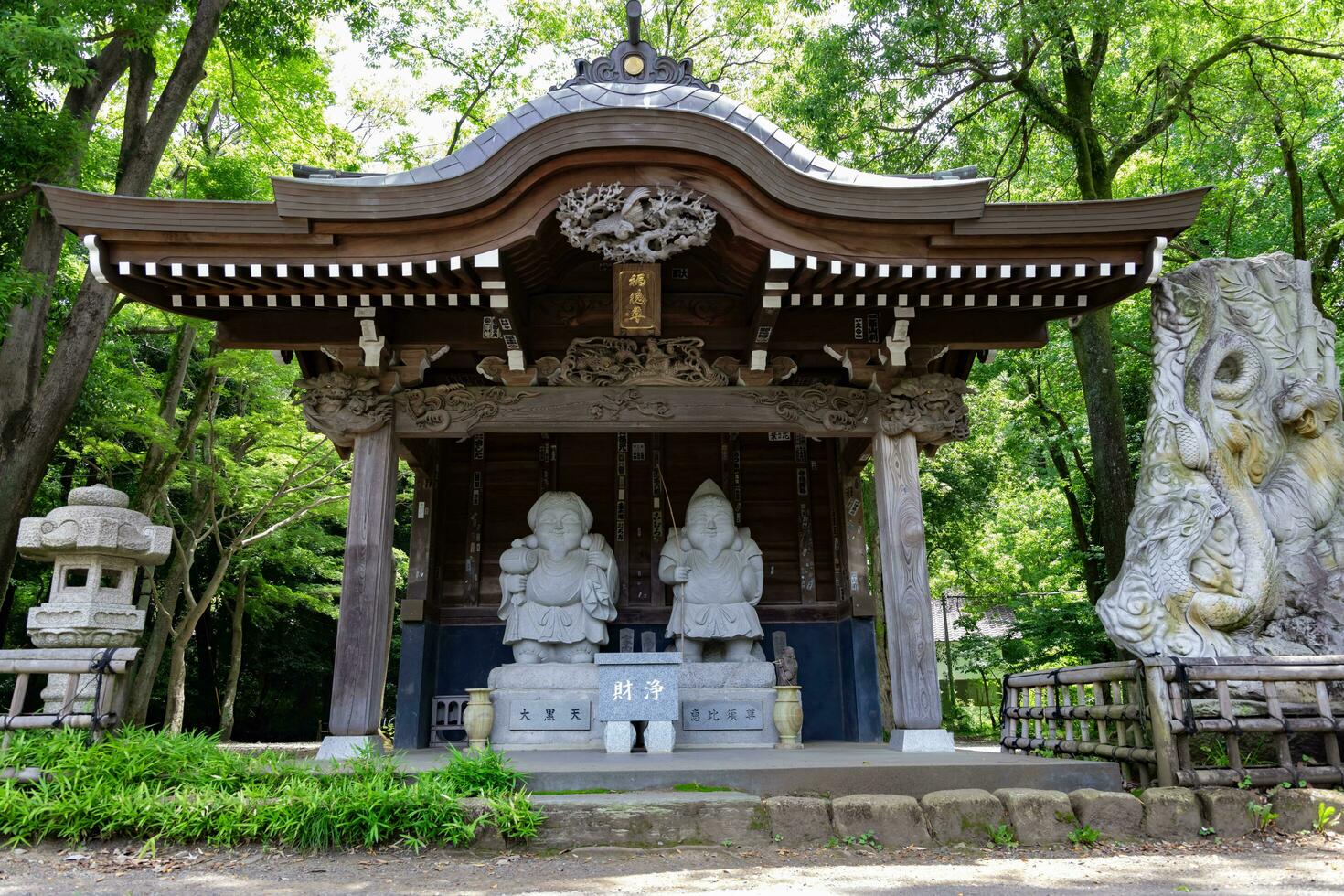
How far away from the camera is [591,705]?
25.7 feet

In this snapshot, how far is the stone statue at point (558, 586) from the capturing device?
27.6 feet

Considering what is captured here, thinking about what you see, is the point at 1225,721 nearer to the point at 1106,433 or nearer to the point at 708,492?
the point at 708,492

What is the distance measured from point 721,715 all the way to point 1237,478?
4.40 metres

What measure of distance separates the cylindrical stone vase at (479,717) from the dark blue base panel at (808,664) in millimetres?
1241

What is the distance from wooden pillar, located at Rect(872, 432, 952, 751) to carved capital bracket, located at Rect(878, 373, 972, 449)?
0.12 metres

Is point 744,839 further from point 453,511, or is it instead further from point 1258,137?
point 1258,137

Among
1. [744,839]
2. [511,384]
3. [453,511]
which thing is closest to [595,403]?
[511,384]

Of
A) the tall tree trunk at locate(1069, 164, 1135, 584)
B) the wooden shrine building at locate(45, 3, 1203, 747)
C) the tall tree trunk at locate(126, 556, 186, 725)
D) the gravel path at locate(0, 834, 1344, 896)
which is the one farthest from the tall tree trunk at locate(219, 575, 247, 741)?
the tall tree trunk at locate(1069, 164, 1135, 584)

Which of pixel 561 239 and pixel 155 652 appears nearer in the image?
pixel 561 239

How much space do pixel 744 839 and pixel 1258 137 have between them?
36.7 ft

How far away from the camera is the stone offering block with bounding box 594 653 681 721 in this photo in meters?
6.89

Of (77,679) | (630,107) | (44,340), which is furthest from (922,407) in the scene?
(44,340)

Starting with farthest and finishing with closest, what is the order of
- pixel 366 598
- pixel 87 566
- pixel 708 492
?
→ pixel 708 492
pixel 366 598
pixel 87 566

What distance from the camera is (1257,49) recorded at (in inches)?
464
